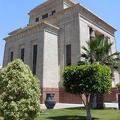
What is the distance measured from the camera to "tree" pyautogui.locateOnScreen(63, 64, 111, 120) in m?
11.3

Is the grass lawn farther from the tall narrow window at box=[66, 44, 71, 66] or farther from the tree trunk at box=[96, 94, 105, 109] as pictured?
the tall narrow window at box=[66, 44, 71, 66]

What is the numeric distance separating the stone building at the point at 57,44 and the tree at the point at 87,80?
49.1ft

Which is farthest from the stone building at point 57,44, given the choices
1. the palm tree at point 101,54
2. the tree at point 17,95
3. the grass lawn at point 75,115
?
the tree at point 17,95

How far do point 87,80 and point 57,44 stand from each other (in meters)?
19.6

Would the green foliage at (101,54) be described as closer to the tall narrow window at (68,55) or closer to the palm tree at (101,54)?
the palm tree at (101,54)

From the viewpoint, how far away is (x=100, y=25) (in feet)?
114

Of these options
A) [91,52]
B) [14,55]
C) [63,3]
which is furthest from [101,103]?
[63,3]

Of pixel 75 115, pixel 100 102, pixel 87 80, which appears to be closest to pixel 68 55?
pixel 100 102

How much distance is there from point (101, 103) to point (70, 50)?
1221cm

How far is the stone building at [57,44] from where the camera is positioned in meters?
27.8

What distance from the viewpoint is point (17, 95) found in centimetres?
776

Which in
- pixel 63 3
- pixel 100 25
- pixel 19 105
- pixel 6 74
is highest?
pixel 63 3

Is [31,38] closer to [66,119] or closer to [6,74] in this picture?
[66,119]

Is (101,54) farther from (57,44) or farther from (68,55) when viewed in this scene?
(57,44)
